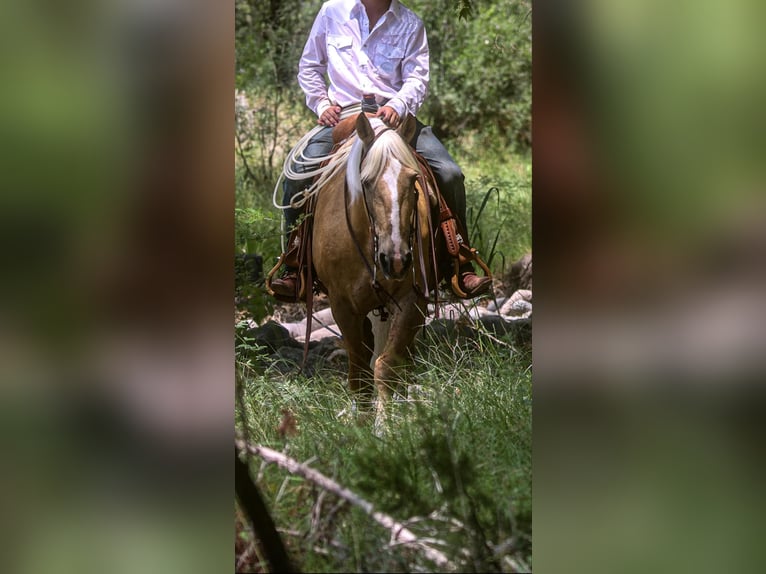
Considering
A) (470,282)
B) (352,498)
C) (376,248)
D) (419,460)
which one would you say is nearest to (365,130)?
(376,248)

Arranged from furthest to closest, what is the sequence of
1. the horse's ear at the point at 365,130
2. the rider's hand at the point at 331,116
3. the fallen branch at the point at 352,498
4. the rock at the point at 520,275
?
the rock at the point at 520,275
the rider's hand at the point at 331,116
the horse's ear at the point at 365,130
the fallen branch at the point at 352,498

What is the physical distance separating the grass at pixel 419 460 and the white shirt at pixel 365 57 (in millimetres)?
1132

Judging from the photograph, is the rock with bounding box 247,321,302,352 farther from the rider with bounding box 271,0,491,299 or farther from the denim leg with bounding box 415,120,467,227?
the denim leg with bounding box 415,120,467,227

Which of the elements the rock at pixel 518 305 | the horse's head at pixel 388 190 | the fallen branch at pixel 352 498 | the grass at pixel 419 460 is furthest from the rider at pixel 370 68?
the fallen branch at pixel 352 498

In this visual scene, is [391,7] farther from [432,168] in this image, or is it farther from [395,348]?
[395,348]

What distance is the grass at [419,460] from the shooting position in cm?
410

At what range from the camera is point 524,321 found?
14.4 ft

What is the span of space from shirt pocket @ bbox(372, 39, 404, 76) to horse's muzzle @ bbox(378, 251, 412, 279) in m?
0.81

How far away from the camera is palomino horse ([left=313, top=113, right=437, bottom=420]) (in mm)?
4242

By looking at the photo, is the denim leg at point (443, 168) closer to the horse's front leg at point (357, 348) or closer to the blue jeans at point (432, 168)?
the blue jeans at point (432, 168)

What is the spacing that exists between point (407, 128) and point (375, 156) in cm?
20

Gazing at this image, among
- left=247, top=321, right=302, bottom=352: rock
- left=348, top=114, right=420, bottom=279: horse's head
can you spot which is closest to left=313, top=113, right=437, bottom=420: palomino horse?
left=348, top=114, right=420, bottom=279: horse's head
